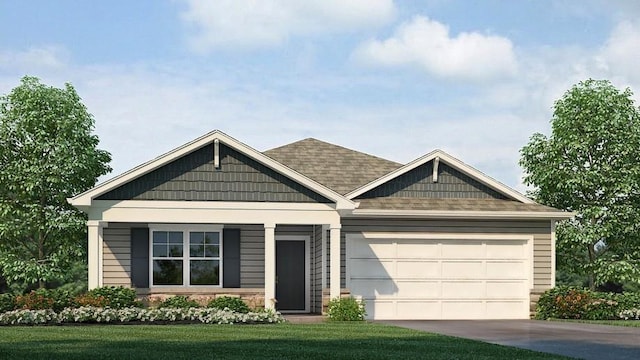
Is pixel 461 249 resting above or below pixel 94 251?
below

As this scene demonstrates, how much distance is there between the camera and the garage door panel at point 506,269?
26.0 metres

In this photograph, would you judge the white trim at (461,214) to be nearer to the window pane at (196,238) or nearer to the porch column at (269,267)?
the porch column at (269,267)

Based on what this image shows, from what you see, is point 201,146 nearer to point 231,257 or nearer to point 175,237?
point 175,237

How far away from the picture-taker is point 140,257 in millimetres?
24609

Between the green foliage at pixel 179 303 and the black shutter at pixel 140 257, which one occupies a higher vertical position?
the black shutter at pixel 140 257

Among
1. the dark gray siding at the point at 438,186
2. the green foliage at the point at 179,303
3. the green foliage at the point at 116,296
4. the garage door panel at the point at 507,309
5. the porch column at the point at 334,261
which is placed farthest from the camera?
the dark gray siding at the point at 438,186

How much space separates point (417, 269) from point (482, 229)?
84.9 inches

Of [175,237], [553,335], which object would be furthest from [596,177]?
[175,237]

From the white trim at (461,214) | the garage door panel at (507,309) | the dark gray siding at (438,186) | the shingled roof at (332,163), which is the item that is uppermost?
the shingled roof at (332,163)

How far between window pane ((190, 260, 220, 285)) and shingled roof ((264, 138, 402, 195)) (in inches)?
163

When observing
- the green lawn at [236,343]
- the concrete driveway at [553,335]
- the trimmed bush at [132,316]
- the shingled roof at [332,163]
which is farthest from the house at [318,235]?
the green lawn at [236,343]

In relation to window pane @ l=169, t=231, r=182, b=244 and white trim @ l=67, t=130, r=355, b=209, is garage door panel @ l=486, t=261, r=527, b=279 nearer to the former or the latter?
white trim @ l=67, t=130, r=355, b=209

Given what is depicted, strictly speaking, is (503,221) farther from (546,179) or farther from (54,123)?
(54,123)

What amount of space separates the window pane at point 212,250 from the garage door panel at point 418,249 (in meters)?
4.94
